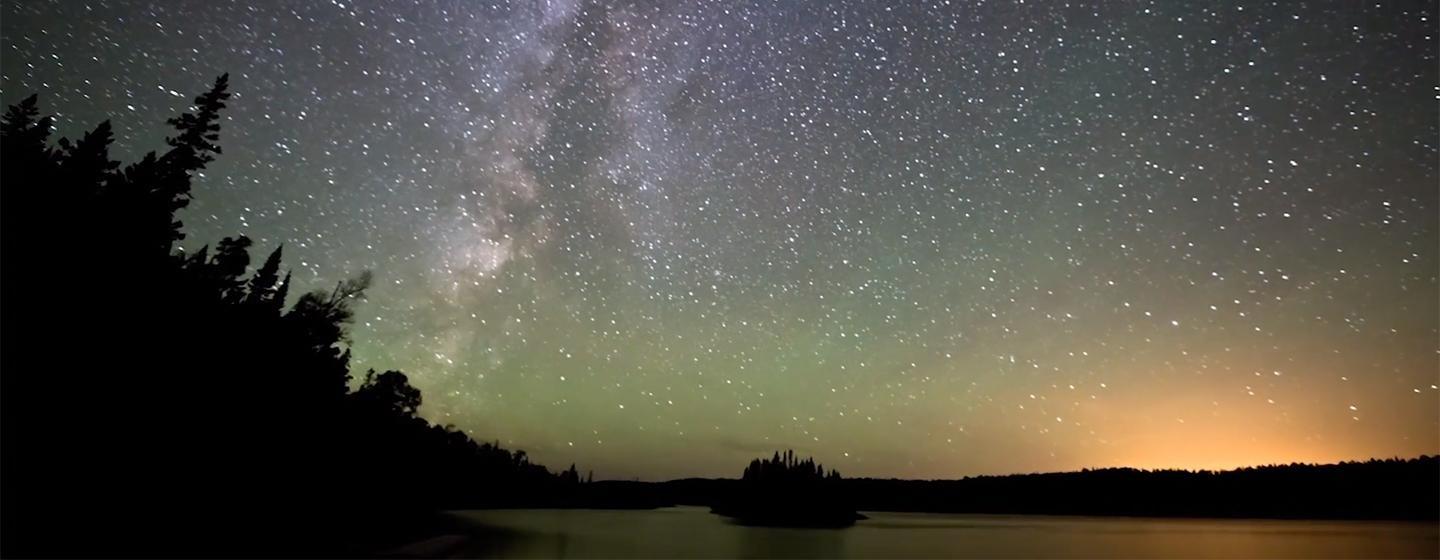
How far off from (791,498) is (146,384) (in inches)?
5011

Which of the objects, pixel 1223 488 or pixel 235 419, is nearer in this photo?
pixel 235 419

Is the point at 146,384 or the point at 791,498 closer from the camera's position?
the point at 146,384

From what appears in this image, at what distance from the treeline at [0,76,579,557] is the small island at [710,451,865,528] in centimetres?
9626

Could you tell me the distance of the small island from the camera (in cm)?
13330

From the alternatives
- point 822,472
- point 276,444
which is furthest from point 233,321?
point 822,472

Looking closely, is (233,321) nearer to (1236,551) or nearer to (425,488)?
(425,488)

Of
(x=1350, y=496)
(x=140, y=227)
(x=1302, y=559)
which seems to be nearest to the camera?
(x=140, y=227)

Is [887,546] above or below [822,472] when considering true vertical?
below

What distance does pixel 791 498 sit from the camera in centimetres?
14375

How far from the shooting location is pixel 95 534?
20750 millimetres

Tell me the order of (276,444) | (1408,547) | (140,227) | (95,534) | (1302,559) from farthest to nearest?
(1408,547), (1302,559), (276,444), (140,227), (95,534)

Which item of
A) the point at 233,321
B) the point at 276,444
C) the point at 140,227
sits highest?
the point at 140,227

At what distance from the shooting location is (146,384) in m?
26.1

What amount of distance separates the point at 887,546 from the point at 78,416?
60.7m
